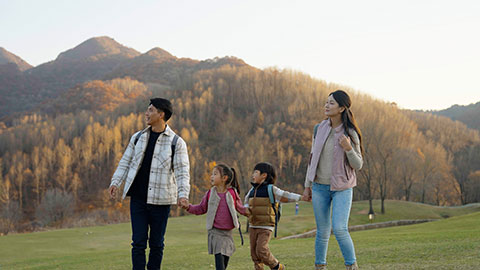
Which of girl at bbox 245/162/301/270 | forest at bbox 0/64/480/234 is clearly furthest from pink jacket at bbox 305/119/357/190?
forest at bbox 0/64/480/234

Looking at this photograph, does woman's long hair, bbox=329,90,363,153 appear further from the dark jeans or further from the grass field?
the grass field

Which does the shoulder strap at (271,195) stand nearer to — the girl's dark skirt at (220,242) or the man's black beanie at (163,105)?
the girl's dark skirt at (220,242)

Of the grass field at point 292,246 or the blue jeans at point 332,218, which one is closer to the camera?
the blue jeans at point 332,218

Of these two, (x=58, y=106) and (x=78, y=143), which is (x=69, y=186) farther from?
(x=58, y=106)

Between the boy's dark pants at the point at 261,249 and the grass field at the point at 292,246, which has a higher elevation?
the boy's dark pants at the point at 261,249

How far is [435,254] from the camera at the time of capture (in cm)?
831

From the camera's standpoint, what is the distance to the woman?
501 cm

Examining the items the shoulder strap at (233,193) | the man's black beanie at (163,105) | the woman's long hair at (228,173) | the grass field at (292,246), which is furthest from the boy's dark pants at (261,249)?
the man's black beanie at (163,105)

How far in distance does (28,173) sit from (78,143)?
43.1 ft

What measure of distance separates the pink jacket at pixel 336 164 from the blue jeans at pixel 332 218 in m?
0.10

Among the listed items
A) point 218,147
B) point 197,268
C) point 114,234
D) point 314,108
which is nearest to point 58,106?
point 218,147

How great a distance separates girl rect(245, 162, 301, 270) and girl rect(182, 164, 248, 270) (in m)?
0.28

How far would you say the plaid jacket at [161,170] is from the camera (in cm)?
553

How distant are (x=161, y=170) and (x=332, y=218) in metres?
2.25
